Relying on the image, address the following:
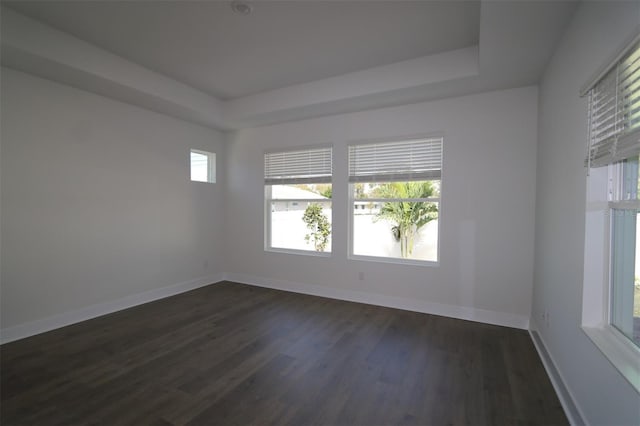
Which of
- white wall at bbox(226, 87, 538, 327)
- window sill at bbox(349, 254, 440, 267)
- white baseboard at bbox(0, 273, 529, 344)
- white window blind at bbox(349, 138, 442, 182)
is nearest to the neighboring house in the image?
white wall at bbox(226, 87, 538, 327)

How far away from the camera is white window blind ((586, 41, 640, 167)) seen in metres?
1.38

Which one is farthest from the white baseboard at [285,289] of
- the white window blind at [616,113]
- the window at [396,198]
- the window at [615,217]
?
the white window blind at [616,113]

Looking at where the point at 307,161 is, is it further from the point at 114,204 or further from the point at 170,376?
the point at 170,376

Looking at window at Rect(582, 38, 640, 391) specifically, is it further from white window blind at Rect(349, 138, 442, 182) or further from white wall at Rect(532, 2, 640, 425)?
white window blind at Rect(349, 138, 442, 182)

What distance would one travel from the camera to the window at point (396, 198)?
12.6 feet

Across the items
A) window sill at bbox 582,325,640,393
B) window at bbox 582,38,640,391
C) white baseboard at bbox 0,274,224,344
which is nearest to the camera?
window sill at bbox 582,325,640,393

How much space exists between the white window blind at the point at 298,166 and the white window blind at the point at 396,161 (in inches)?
16.5

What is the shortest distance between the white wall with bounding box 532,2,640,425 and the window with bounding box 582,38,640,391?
2.8 inches

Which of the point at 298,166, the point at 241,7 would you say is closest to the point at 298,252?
the point at 298,166

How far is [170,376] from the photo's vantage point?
2346mm

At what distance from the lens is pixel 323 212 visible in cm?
463

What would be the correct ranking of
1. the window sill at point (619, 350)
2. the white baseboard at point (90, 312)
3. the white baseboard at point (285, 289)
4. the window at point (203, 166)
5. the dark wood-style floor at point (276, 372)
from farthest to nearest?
the window at point (203, 166), the white baseboard at point (285, 289), the white baseboard at point (90, 312), the dark wood-style floor at point (276, 372), the window sill at point (619, 350)

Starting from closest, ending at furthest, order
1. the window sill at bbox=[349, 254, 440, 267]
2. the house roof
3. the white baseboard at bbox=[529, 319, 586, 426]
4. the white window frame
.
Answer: the white baseboard at bbox=[529, 319, 586, 426] → the white window frame → the window sill at bbox=[349, 254, 440, 267] → the house roof

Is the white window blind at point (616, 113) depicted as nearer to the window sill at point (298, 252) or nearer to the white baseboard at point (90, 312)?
the window sill at point (298, 252)
